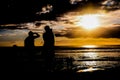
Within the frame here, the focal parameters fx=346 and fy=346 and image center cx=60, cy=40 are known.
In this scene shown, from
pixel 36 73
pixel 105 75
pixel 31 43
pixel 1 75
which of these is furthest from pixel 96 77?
pixel 31 43

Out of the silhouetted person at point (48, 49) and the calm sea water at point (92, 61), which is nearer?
the silhouetted person at point (48, 49)

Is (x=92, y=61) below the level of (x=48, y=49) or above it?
below

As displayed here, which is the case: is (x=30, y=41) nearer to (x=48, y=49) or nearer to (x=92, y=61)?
(x=48, y=49)

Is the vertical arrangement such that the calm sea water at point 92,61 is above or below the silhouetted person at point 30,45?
below

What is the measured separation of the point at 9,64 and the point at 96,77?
7.58 meters

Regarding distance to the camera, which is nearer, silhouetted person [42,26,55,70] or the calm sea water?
silhouetted person [42,26,55,70]

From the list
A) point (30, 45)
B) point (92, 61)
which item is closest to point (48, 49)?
point (30, 45)

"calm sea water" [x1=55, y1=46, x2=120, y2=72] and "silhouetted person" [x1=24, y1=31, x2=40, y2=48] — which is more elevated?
"silhouetted person" [x1=24, y1=31, x2=40, y2=48]

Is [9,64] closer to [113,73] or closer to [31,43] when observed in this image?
[31,43]

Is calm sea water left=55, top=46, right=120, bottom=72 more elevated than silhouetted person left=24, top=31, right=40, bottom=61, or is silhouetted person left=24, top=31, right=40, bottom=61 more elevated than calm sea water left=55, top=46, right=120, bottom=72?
silhouetted person left=24, top=31, right=40, bottom=61

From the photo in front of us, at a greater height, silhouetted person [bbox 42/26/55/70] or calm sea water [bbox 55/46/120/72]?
silhouetted person [bbox 42/26/55/70]

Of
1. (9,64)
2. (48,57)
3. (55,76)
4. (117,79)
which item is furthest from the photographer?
(9,64)

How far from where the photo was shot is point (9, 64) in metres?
19.0

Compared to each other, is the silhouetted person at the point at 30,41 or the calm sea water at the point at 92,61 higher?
the silhouetted person at the point at 30,41
